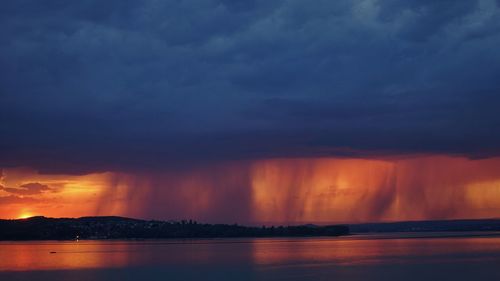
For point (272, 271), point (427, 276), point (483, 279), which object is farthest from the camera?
point (272, 271)

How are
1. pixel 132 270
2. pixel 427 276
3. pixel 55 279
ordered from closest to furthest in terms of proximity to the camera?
pixel 427 276, pixel 55 279, pixel 132 270

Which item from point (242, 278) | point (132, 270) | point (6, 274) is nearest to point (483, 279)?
point (242, 278)

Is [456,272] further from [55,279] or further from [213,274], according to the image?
[55,279]

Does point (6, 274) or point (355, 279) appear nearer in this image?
point (355, 279)

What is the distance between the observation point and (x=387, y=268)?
7856 centimetres

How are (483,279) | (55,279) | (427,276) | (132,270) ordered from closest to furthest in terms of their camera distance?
(483,279) < (427,276) < (55,279) < (132,270)

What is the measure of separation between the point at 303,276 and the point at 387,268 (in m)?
15.6

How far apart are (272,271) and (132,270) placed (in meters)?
18.6

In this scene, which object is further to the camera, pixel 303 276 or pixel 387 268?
pixel 387 268

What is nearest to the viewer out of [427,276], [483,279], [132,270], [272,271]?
[483,279]

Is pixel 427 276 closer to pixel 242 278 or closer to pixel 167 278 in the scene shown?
pixel 242 278

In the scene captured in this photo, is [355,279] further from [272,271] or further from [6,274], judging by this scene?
[6,274]

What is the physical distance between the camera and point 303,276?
67938 mm

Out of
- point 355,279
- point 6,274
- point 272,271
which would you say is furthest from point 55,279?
point 355,279
